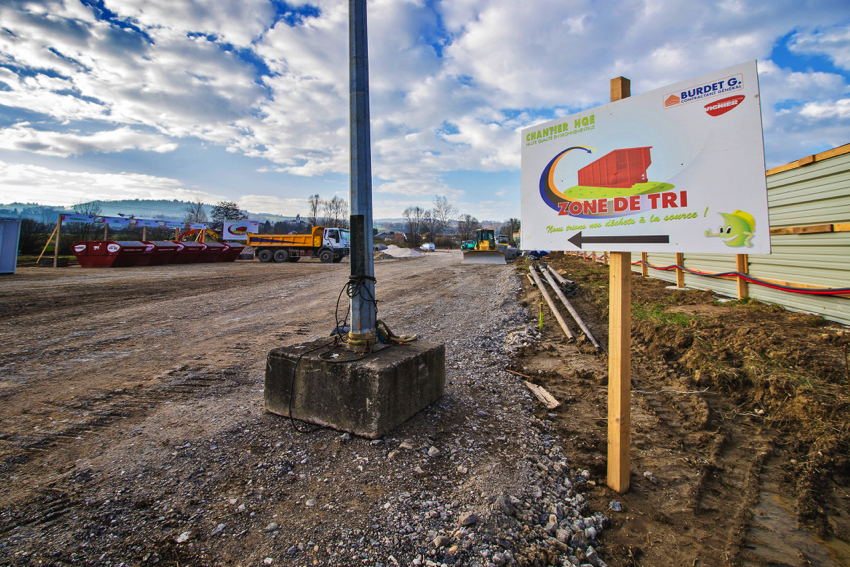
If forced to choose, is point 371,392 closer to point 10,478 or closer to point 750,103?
point 10,478

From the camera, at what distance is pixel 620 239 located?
2.58 metres

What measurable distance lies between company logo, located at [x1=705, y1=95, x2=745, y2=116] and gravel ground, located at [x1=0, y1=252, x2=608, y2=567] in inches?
103

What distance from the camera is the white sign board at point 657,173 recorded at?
6.98ft

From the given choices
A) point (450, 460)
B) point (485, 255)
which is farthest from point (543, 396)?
point (485, 255)

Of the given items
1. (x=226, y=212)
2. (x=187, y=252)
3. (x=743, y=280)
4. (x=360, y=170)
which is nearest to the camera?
(x=360, y=170)

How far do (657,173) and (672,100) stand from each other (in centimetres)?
47

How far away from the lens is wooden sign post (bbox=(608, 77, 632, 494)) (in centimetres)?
261

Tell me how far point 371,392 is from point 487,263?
20578mm

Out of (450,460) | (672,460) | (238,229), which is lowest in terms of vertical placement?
(672,460)

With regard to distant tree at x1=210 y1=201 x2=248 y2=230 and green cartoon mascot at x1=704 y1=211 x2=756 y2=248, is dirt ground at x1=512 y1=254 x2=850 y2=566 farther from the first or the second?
distant tree at x1=210 y1=201 x2=248 y2=230

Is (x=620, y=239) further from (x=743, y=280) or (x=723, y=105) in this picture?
(x=743, y=280)

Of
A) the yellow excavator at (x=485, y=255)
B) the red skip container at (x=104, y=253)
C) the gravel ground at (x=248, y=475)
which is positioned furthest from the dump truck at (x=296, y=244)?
the gravel ground at (x=248, y=475)

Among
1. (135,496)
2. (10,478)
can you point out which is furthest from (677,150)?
(10,478)

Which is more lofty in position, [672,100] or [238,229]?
[238,229]
